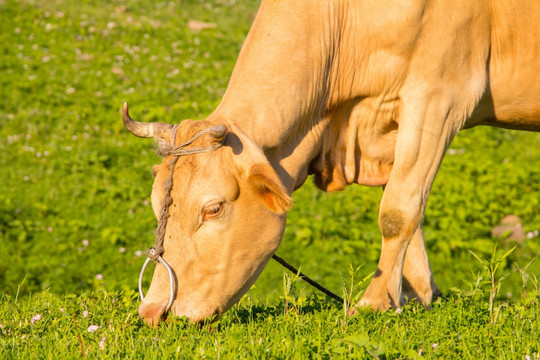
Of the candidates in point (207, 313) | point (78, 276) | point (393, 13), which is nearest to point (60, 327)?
point (207, 313)

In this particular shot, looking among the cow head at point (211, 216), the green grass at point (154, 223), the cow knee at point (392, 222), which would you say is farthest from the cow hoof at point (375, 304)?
the cow head at point (211, 216)

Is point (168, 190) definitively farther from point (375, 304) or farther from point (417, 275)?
point (417, 275)

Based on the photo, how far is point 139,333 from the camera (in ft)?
12.6

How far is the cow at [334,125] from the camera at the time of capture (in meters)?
4.27

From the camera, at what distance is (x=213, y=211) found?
427 centimetres

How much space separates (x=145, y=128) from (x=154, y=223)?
5.32m

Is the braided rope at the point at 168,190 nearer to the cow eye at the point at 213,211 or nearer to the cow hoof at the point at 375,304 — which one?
the cow eye at the point at 213,211

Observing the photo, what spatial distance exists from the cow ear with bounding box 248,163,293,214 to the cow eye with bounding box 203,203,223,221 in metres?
0.24

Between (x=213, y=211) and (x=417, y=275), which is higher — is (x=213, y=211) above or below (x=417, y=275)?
above

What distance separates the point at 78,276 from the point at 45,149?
3681mm

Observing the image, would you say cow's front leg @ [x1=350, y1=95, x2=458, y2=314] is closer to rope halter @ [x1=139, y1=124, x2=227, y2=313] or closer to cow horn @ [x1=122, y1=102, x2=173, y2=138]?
rope halter @ [x1=139, y1=124, x2=227, y2=313]

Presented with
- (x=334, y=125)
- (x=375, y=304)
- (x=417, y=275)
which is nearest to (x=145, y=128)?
(x=334, y=125)

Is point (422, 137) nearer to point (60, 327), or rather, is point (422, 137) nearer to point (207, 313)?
point (207, 313)

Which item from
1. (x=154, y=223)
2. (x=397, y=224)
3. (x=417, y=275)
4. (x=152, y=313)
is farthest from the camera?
(x=154, y=223)
